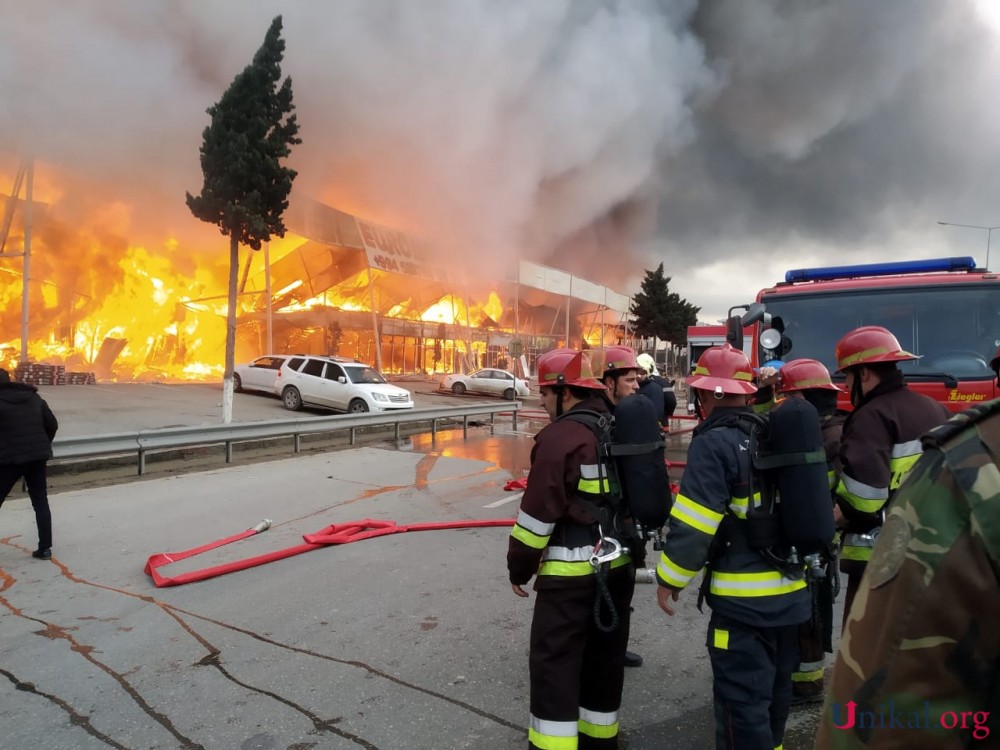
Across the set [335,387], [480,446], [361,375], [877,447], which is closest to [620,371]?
[877,447]

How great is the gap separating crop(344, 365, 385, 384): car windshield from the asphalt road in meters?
8.53

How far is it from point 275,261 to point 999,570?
2820cm

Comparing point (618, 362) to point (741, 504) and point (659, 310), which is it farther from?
point (659, 310)

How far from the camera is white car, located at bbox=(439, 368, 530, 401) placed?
22.7 m

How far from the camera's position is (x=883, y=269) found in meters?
6.24

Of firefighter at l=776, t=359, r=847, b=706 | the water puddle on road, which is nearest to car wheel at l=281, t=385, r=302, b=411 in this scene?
the water puddle on road

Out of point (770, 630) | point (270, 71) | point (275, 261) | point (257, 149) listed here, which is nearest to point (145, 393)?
point (257, 149)

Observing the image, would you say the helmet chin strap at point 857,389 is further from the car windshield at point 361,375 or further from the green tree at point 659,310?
the green tree at point 659,310

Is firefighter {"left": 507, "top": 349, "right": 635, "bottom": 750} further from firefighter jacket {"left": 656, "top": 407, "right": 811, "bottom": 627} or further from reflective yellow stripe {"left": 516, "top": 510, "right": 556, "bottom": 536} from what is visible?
firefighter jacket {"left": 656, "top": 407, "right": 811, "bottom": 627}

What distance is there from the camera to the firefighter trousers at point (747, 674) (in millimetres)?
2025

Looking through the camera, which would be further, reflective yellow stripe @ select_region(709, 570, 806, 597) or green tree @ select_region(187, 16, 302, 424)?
green tree @ select_region(187, 16, 302, 424)

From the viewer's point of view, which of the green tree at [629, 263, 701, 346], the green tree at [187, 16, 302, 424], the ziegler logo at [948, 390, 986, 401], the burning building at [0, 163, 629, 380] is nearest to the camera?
the ziegler logo at [948, 390, 986, 401]

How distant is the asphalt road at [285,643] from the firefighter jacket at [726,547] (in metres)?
A: 0.83

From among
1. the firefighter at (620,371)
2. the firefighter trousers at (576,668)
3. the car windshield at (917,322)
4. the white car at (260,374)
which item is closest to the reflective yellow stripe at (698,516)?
the firefighter trousers at (576,668)
